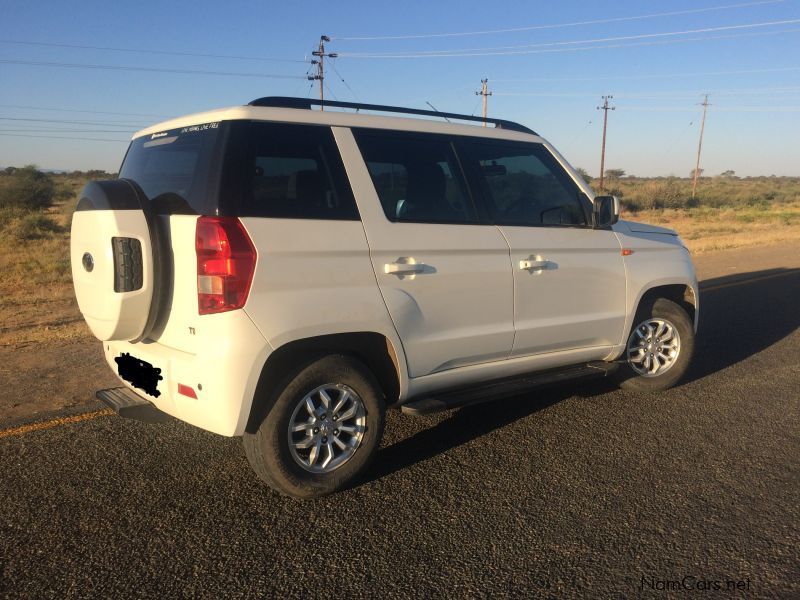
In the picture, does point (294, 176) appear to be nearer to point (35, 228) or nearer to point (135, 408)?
point (135, 408)

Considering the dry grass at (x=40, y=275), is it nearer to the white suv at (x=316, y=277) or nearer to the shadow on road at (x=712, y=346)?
the white suv at (x=316, y=277)

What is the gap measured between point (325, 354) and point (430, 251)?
0.86m

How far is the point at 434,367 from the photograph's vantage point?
4191 millimetres

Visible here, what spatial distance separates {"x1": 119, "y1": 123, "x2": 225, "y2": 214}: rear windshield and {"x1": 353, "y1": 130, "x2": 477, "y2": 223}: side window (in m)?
0.86

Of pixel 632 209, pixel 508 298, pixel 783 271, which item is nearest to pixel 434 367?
pixel 508 298

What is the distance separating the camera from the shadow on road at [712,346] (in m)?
4.53

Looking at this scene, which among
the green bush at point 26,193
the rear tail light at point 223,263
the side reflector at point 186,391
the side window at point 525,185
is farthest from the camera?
the green bush at point 26,193

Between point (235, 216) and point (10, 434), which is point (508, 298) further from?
point (10, 434)

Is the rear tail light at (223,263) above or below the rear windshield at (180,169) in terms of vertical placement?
below

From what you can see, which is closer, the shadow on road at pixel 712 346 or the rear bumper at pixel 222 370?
the rear bumper at pixel 222 370

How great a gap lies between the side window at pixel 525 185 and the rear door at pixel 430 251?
0.20 metres

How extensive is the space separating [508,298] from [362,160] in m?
1.26

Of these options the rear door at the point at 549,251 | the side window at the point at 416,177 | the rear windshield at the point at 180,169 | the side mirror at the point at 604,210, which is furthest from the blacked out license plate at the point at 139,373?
the side mirror at the point at 604,210

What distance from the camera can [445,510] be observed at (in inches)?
142
